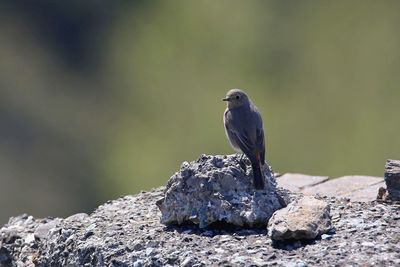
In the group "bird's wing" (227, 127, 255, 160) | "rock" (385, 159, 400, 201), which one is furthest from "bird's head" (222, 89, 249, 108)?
"rock" (385, 159, 400, 201)

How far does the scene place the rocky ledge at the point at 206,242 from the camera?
21.7 feet

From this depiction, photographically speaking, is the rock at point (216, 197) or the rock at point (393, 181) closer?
the rock at point (216, 197)

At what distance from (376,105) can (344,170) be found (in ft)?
16.2

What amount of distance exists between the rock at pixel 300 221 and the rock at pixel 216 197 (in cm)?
22

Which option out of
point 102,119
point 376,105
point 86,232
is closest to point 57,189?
point 102,119

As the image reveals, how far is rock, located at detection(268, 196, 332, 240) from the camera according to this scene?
22.1 feet

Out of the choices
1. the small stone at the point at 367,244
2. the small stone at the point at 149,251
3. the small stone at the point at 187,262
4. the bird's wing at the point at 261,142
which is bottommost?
the small stone at the point at 187,262

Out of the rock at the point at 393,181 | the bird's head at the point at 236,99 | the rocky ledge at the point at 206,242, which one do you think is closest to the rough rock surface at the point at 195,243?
the rocky ledge at the point at 206,242

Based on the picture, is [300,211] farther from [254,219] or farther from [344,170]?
[344,170]

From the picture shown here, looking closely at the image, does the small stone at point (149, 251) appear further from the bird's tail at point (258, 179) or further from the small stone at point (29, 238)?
the small stone at point (29, 238)

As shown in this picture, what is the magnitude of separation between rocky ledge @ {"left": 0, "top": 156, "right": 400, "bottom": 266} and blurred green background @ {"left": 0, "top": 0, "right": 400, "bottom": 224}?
642 inches

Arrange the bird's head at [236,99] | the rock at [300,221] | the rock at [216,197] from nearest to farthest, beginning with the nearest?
the rock at [300,221] → the rock at [216,197] → the bird's head at [236,99]

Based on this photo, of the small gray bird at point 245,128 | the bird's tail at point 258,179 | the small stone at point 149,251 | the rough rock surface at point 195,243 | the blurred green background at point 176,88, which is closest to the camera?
the rough rock surface at point 195,243

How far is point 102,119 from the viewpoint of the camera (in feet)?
106
